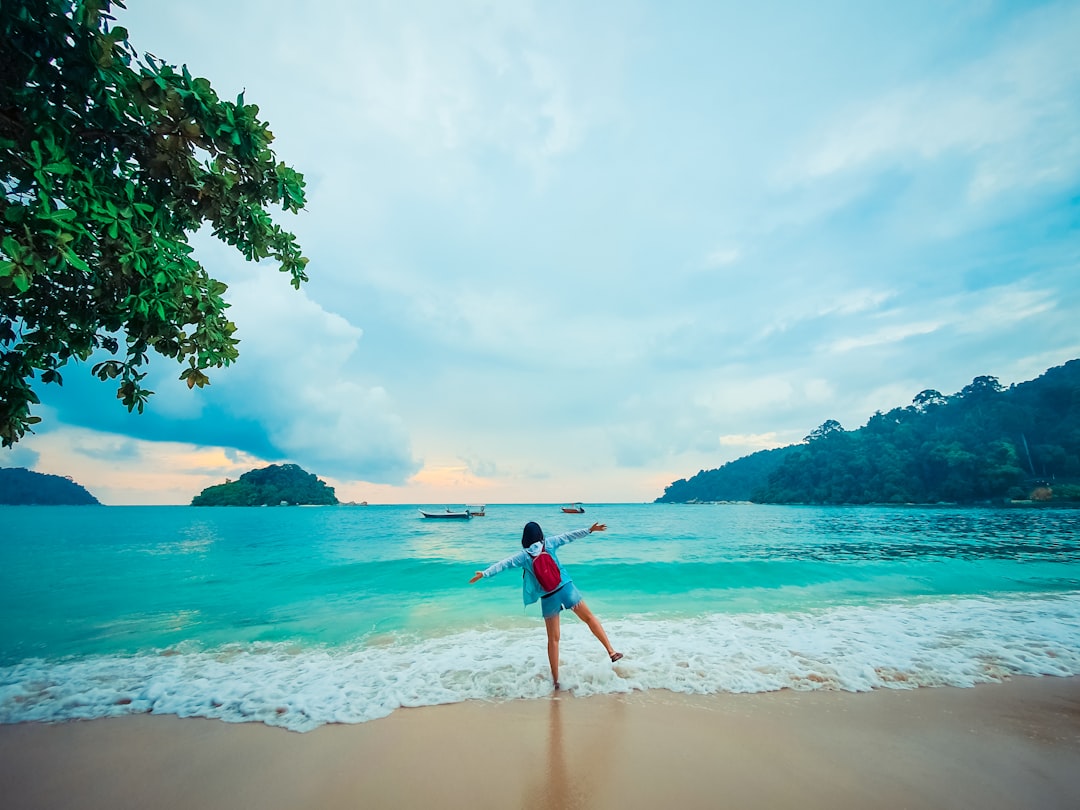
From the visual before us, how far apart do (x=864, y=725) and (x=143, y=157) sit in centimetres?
909

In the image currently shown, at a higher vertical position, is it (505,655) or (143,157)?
(143,157)

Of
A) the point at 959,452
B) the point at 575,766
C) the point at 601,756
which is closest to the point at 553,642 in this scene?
the point at 601,756

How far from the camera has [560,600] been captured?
6.06 metres

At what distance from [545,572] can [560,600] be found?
0.47m

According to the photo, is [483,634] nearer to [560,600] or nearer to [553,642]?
[553,642]

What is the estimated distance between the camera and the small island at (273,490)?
153m

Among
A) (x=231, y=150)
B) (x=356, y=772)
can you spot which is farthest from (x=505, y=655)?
(x=231, y=150)

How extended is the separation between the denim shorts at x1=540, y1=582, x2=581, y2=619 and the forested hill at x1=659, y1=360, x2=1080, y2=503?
332 feet

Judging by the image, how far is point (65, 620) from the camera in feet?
37.9

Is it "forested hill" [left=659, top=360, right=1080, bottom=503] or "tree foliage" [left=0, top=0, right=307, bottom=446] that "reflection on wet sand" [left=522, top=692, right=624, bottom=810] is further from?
"forested hill" [left=659, top=360, right=1080, bottom=503]

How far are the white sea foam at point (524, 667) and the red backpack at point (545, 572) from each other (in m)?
1.38

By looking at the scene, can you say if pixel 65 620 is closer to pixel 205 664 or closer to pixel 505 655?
pixel 205 664

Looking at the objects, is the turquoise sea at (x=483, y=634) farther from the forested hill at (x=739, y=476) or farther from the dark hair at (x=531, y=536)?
the forested hill at (x=739, y=476)

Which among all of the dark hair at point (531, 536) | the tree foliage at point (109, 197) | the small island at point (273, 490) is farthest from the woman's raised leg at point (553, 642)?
the small island at point (273, 490)
